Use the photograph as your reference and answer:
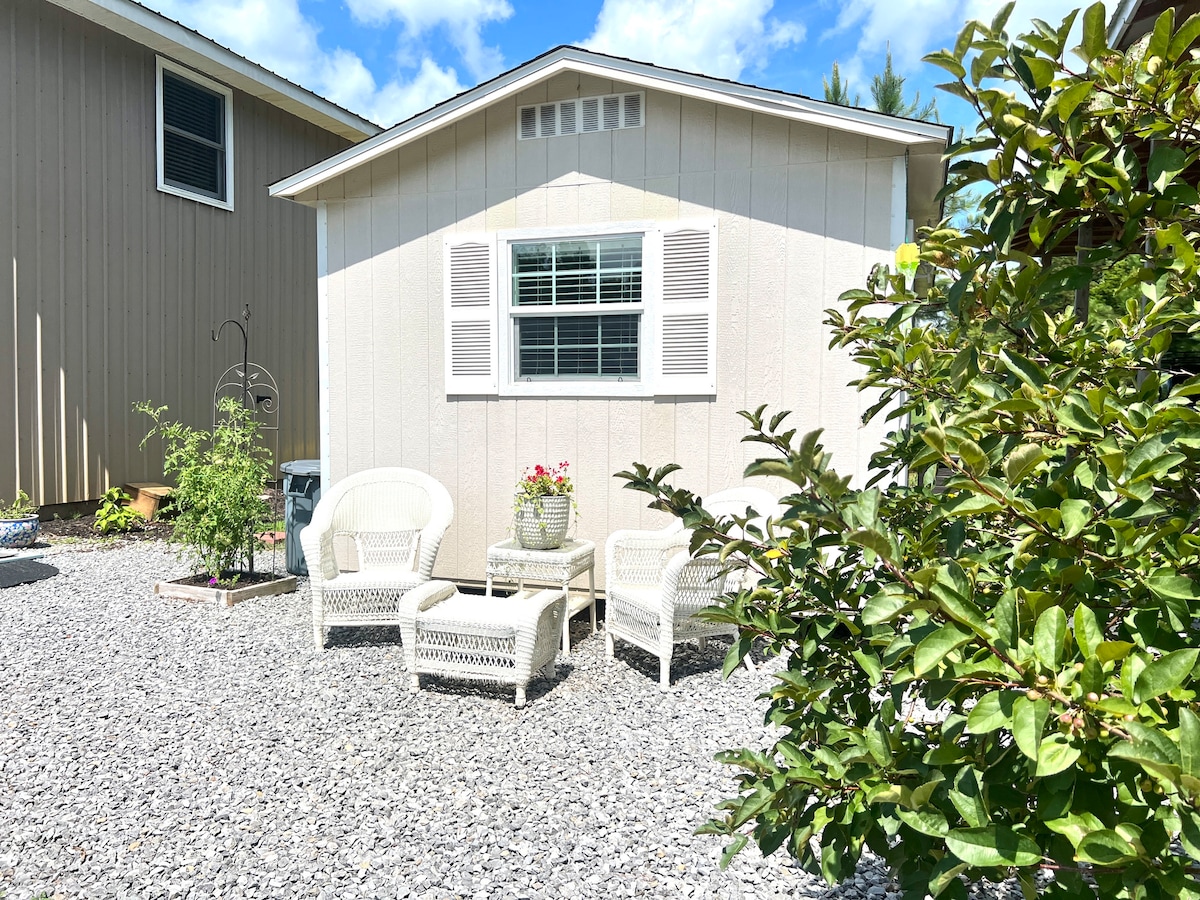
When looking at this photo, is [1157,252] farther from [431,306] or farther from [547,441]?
[431,306]

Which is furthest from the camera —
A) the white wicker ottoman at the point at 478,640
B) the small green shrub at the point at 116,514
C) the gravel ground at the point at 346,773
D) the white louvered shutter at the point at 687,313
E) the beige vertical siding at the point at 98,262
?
the small green shrub at the point at 116,514

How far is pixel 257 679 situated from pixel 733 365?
9.87 feet

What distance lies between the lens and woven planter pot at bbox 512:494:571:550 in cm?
A: 450

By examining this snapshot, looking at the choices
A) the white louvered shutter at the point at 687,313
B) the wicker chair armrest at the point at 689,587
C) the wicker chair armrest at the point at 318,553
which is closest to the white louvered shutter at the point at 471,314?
the white louvered shutter at the point at 687,313

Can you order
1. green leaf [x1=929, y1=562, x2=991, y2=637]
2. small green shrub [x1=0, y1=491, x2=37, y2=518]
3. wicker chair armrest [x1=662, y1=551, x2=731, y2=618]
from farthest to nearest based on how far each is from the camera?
small green shrub [x1=0, y1=491, x2=37, y2=518], wicker chair armrest [x1=662, y1=551, x2=731, y2=618], green leaf [x1=929, y1=562, x2=991, y2=637]

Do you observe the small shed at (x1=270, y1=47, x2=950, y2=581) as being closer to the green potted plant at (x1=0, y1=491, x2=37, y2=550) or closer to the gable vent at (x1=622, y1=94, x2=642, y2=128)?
the gable vent at (x1=622, y1=94, x2=642, y2=128)

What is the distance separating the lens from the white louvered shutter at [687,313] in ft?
15.3

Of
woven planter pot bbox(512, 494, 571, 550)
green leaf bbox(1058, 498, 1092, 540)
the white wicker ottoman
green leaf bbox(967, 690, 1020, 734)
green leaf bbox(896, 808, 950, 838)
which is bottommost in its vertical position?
the white wicker ottoman

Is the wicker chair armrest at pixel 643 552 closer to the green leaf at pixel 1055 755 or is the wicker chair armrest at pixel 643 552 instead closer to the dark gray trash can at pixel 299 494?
the dark gray trash can at pixel 299 494

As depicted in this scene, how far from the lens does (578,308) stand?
4.86 m

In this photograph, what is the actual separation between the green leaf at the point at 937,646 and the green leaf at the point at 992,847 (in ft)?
0.51

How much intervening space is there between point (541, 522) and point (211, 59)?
6.58 metres

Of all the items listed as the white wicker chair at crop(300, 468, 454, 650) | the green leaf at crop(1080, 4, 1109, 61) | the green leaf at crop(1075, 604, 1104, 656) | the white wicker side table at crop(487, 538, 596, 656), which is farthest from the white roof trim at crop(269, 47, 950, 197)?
the green leaf at crop(1075, 604, 1104, 656)

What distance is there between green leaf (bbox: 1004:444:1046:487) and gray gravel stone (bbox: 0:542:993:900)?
6.01 feet
